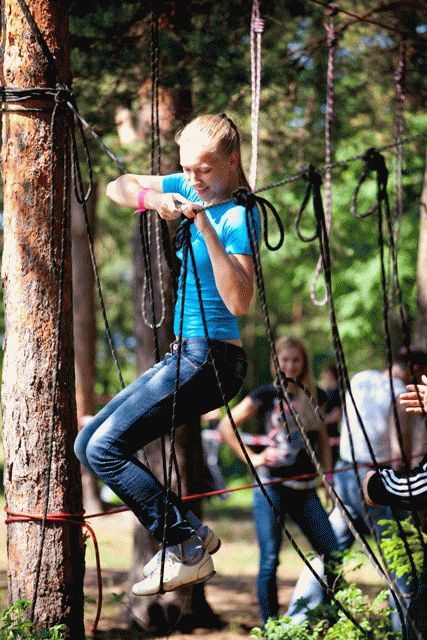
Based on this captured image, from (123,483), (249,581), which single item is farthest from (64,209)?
(249,581)

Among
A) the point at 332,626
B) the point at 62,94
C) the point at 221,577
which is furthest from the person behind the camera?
the point at 221,577

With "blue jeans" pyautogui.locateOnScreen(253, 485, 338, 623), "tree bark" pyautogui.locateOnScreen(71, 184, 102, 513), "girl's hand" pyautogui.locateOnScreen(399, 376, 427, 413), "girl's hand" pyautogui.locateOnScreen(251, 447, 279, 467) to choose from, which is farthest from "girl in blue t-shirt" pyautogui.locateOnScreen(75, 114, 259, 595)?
"tree bark" pyautogui.locateOnScreen(71, 184, 102, 513)

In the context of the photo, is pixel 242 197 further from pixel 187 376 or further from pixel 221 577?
pixel 221 577

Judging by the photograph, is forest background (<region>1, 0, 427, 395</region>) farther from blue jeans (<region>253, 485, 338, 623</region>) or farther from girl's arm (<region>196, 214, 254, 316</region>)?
girl's arm (<region>196, 214, 254, 316</region>)

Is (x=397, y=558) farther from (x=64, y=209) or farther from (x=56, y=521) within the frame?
(x=64, y=209)

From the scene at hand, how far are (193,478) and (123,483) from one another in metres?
3.40

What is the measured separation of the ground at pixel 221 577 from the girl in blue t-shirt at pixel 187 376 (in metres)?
1.07

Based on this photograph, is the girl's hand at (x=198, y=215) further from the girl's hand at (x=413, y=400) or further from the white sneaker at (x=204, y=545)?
the white sneaker at (x=204, y=545)

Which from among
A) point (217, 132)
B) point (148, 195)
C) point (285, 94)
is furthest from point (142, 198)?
point (285, 94)

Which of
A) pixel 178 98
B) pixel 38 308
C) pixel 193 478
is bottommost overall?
pixel 193 478

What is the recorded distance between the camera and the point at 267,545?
18.2 ft

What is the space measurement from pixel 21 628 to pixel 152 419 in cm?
94

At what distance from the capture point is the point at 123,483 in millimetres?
3475

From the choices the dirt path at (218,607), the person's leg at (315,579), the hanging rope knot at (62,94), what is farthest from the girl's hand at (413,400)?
the dirt path at (218,607)
